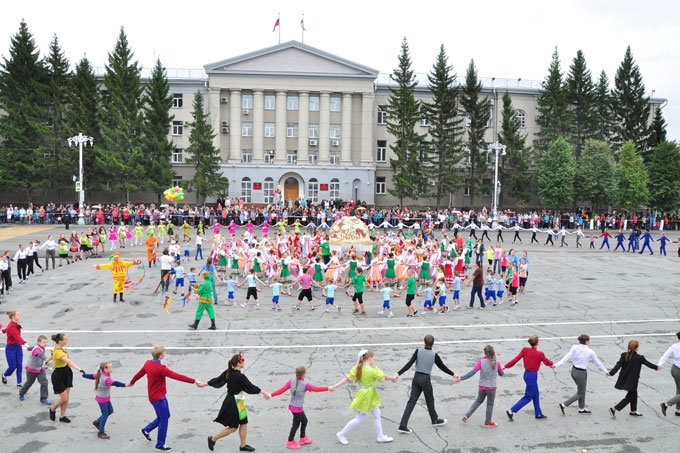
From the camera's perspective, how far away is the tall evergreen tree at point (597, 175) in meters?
53.3

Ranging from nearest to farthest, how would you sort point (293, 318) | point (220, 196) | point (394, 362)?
point (394, 362) → point (293, 318) → point (220, 196)

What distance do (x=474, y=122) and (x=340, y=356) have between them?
47.4m

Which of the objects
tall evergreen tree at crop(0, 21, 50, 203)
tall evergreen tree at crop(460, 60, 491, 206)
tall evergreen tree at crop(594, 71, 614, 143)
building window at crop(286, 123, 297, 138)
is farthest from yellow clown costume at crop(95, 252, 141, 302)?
tall evergreen tree at crop(594, 71, 614, 143)

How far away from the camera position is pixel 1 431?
31.4 feet

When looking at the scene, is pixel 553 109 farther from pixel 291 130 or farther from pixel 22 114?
pixel 22 114

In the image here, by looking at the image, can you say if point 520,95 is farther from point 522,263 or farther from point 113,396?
point 113,396

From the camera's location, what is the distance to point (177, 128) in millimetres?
59469

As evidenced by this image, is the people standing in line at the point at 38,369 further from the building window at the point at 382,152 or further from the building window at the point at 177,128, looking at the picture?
the building window at the point at 382,152

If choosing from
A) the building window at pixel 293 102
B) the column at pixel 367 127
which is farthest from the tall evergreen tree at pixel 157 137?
the column at pixel 367 127

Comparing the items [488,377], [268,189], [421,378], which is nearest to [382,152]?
[268,189]

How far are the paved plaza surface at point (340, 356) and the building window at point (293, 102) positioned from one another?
34.5 metres

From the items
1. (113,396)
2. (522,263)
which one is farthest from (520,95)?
(113,396)

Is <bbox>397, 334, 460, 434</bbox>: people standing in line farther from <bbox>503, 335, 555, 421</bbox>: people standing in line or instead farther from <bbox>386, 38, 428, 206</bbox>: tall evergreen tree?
<bbox>386, 38, 428, 206</bbox>: tall evergreen tree

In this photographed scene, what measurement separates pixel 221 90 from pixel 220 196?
1021 centimetres
